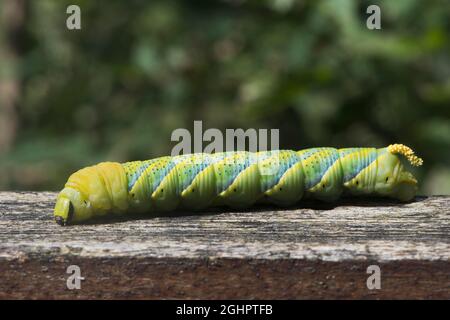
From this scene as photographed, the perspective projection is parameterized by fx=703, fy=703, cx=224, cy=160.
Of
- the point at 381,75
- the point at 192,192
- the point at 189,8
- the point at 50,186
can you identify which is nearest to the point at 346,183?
the point at 192,192

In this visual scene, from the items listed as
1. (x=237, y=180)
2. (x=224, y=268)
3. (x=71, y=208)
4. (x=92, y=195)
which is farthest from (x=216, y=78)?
(x=224, y=268)

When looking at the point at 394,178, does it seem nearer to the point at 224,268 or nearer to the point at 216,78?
the point at 224,268

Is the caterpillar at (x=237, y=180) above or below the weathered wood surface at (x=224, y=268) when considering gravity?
above

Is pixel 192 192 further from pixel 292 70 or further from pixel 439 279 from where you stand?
pixel 292 70

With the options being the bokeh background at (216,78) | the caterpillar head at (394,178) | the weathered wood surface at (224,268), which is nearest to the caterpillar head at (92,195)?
the weathered wood surface at (224,268)

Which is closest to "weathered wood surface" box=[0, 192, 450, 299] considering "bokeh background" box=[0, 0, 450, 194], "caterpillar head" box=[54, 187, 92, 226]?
"caterpillar head" box=[54, 187, 92, 226]

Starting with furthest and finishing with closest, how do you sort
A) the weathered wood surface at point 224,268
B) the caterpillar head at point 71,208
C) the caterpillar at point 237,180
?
the caterpillar at point 237,180 < the caterpillar head at point 71,208 < the weathered wood surface at point 224,268

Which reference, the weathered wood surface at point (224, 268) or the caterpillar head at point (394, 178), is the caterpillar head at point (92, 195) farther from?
the caterpillar head at point (394, 178)
